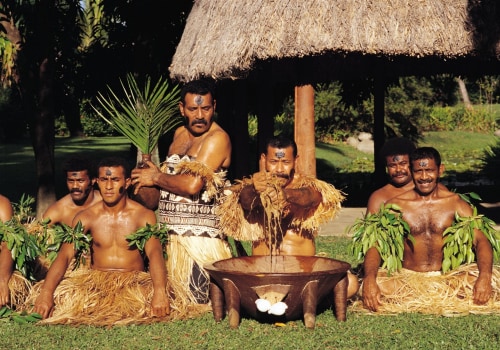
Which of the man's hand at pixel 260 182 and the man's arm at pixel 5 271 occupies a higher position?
the man's hand at pixel 260 182

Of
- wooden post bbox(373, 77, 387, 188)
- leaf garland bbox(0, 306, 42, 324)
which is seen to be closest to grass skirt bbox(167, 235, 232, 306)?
leaf garland bbox(0, 306, 42, 324)

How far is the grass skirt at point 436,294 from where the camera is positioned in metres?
5.53

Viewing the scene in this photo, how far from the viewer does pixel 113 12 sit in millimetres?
13031

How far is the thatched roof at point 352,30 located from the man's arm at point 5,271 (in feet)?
10.2

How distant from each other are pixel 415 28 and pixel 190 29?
8.82 feet

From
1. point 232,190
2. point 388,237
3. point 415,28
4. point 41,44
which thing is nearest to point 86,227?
point 232,190

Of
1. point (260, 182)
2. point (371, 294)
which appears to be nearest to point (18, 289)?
point (260, 182)

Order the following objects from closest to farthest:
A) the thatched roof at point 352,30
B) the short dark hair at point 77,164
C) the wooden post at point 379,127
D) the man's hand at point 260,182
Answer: the man's hand at point 260,182 → the short dark hair at point 77,164 → the thatched roof at point 352,30 → the wooden post at point 379,127

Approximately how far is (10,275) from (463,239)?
9.78 ft

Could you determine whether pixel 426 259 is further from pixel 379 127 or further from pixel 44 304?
pixel 379 127

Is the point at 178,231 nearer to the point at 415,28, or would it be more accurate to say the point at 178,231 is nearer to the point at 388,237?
the point at 388,237

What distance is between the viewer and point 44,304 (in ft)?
17.8

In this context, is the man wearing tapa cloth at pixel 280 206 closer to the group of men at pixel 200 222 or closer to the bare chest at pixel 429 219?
the group of men at pixel 200 222

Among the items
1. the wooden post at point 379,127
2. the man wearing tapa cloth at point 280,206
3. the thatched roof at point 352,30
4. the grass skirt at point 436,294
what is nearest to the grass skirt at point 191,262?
the man wearing tapa cloth at point 280,206
